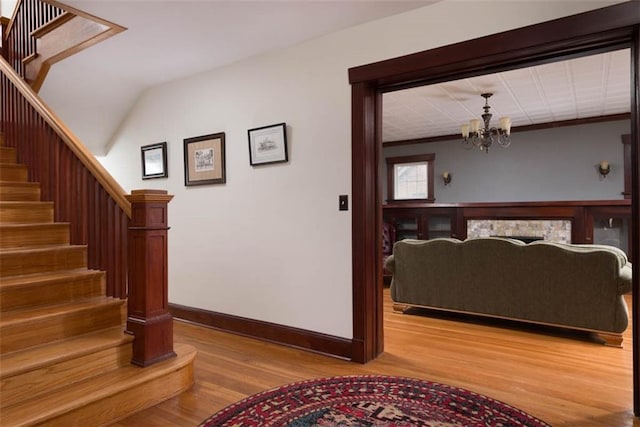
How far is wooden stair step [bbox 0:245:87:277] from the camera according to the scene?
249 centimetres

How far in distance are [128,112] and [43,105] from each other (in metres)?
1.46

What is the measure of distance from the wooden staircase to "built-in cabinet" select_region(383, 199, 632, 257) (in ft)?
16.8

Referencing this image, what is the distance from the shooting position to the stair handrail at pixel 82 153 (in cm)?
246

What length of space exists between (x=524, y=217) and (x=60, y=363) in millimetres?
6236

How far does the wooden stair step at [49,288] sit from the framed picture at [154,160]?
1.56m

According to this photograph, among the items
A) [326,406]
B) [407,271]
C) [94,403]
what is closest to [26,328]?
[94,403]

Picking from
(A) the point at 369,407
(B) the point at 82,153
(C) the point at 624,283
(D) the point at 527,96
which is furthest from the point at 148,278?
(D) the point at 527,96

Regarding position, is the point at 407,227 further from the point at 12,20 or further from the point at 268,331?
the point at 12,20

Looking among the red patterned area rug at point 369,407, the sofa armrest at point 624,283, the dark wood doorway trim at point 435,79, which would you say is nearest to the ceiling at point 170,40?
the dark wood doorway trim at point 435,79

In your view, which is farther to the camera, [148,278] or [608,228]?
[608,228]

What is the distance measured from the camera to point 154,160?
4125 millimetres

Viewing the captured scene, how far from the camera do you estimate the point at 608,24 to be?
6.66ft

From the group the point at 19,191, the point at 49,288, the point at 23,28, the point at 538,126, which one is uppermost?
the point at 23,28

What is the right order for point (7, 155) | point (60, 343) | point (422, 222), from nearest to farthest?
point (60, 343) → point (7, 155) → point (422, 222)
